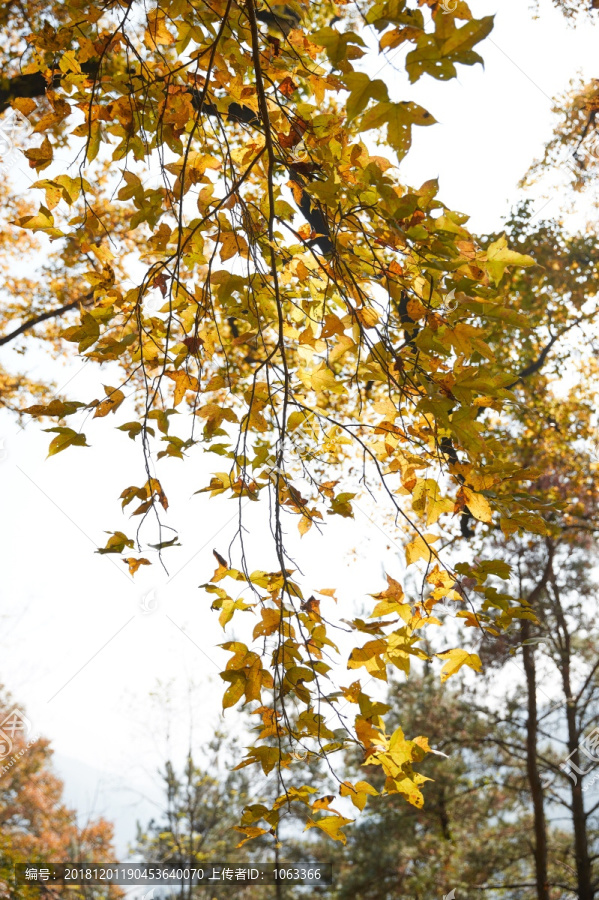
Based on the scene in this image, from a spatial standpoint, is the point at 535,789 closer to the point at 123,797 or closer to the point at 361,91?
the point at 123,797

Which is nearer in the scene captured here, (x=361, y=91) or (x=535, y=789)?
(x=361, y=91)

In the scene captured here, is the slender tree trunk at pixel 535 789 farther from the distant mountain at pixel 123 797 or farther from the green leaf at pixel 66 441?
the green leaf at pixel 66 441

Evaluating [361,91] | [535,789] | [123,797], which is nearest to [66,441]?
[361,91]

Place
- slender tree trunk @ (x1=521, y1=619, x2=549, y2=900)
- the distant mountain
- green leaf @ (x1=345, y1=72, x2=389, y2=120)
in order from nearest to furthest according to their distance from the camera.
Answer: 1. green leaf @ (x1=345, y1=72, x2=389, y2=120)
2. slender tree trunk @ (x1=521, y1=619, x2=549, y2=900)
3. the distant mountain

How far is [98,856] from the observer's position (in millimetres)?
10180

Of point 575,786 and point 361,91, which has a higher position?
point 361,91

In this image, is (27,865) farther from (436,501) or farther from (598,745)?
(436,501)

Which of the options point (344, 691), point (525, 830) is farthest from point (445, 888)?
point (344, 691)

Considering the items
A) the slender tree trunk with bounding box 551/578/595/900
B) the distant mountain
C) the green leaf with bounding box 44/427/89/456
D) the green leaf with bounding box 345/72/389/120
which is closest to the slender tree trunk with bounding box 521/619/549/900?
the slender tree trunk with bounding box 551/578/595/900

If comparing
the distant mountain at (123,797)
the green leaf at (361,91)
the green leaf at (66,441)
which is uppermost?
the green leaf at (361,91)

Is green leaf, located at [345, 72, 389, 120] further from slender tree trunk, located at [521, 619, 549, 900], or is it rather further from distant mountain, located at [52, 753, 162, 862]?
distant mountain, located at [52, 753, 162, 862]

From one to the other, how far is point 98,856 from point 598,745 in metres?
9.18

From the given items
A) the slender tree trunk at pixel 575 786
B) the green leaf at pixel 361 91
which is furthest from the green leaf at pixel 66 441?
the slender tree trunk at pixel 575 786

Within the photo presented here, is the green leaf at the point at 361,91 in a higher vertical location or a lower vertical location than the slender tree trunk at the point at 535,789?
higher
